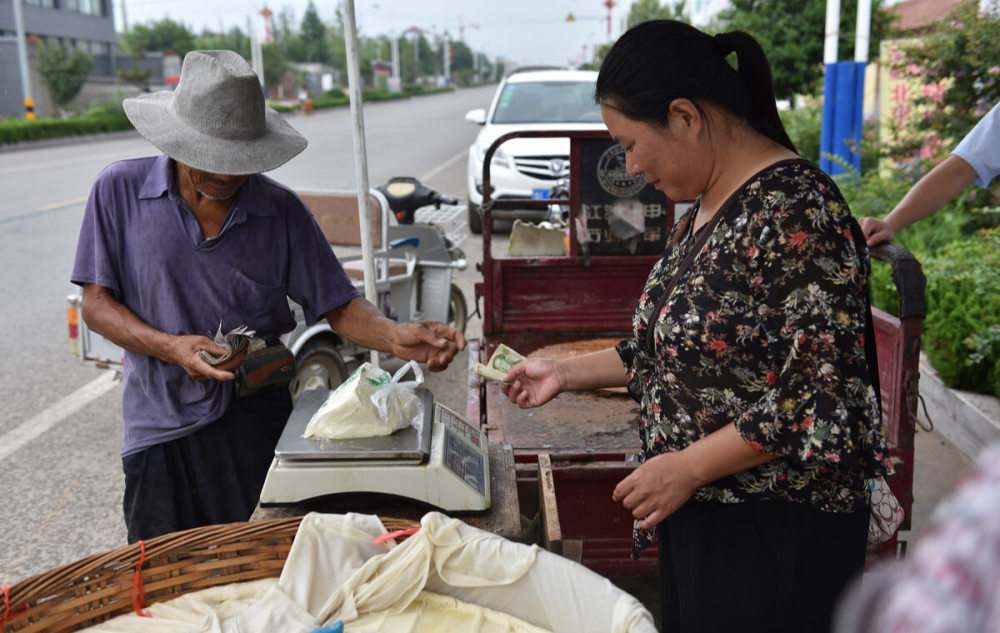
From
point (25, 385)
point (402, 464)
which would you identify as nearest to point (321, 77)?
point (25, 385)

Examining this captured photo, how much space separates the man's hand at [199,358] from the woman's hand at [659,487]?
3.32 feet

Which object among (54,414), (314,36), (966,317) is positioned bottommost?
(54,414)

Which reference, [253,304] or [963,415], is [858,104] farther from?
[253,304]

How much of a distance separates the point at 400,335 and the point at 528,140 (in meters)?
7.78

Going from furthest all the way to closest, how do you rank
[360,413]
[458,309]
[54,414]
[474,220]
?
[474,220]
[458,309]
[54,414]
[360,413]

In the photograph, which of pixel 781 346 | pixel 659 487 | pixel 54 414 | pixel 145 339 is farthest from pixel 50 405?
pixel 781 346

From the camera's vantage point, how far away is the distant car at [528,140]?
9.66 meters

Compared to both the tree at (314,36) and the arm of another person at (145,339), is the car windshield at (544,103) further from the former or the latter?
the tree at (314,36)

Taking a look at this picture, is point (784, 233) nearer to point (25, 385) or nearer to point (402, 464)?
point (402, 464)

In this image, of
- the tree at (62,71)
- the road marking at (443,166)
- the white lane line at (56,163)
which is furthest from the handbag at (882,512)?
the tree at (62,71)

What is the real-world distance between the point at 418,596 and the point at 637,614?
1.55 ft

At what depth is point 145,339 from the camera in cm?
208

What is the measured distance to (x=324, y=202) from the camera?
16.9ft

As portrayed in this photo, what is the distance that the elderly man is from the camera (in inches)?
83.2
